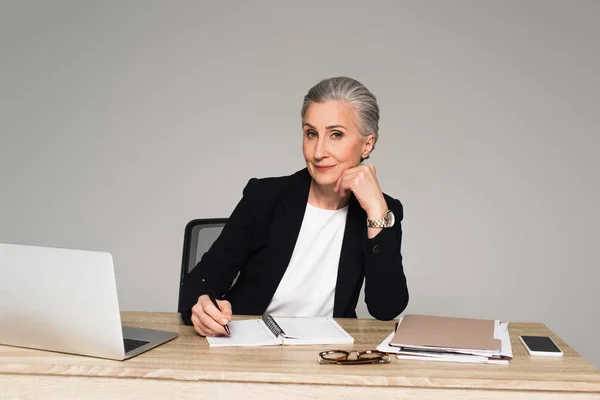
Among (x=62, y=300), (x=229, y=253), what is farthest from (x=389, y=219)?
(x=62, y=300)

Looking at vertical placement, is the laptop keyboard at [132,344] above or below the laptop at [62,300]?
below

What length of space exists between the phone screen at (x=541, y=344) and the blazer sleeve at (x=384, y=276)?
0.45 metres

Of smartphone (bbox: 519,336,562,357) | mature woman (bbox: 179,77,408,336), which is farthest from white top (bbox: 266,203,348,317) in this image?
smartphone (bbox: 519,336,562,357)

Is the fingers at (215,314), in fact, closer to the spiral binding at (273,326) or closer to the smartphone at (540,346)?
the spiral binding at (273,326)

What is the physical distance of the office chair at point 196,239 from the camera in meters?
2.81

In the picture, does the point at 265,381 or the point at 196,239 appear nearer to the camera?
the point at 265,381

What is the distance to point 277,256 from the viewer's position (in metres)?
2.54

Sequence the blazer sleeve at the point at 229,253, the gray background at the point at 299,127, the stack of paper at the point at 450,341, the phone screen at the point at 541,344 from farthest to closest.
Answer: the gray background at the point at 299,127
the blazer sleeve at the point at 229,253
the phone screen at the point at 541,344
the stack of paper at the point at 450,341

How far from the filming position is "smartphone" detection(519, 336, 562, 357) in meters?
1.89

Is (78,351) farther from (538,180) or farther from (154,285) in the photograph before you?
(538,180)

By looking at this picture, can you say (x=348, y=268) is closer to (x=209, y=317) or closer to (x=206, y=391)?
(x=209, y=317)

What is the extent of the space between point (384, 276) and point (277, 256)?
1.23 feet

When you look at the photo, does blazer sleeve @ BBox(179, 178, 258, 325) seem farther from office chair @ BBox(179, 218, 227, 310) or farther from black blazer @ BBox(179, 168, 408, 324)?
office chair @ BBox(179, 218, 227, 310)

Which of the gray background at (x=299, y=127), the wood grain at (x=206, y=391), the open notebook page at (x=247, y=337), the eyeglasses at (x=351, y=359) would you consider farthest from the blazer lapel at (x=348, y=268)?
the gray background at (x=299, y=127)
